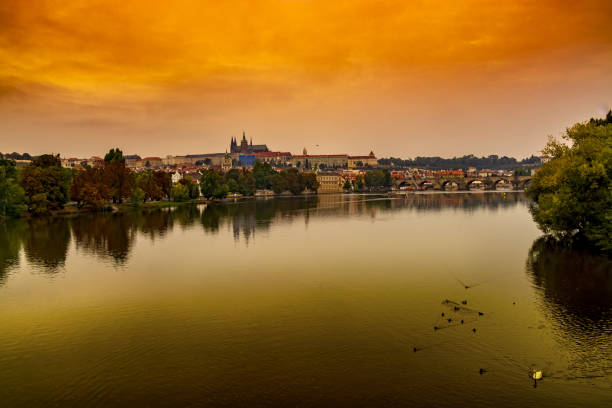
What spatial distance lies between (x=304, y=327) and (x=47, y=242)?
3184cm

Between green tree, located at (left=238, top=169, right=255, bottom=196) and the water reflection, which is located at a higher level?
green tree, located at (left=238, top=169, right=255, bottom=196)

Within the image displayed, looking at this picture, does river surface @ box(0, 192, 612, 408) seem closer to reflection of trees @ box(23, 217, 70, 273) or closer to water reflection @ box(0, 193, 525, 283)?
reflection of trees @ box(23, 217, 70, 273)

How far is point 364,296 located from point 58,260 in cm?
2287

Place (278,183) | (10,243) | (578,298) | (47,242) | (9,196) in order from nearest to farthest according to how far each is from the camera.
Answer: (578,298), (10,243), (47,242), (9,196), (278,183)

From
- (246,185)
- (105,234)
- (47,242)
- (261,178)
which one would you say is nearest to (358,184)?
(261,178)

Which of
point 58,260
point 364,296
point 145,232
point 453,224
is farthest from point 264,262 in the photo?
point 453,224

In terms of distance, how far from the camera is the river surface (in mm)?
13914

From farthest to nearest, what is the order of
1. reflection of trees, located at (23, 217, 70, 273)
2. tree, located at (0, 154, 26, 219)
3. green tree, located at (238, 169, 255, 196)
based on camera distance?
green tree, located at (238, 169, 255, 196)
tree, located at (0, 154, 26, 219)
reflection of trees, located at (23, 217, 70, 273)

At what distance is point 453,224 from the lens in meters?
56.3

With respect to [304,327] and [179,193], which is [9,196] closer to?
[179,193]

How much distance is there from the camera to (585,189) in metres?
32.5

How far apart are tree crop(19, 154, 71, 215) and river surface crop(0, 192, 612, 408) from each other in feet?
90.5

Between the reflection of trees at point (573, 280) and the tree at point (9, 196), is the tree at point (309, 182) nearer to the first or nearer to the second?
the tree at point (9, 196)

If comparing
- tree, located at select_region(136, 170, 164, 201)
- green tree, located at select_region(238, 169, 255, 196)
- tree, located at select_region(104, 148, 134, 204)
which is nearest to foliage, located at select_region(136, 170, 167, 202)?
tree, located at select_region(136, 170, 164, 201)
